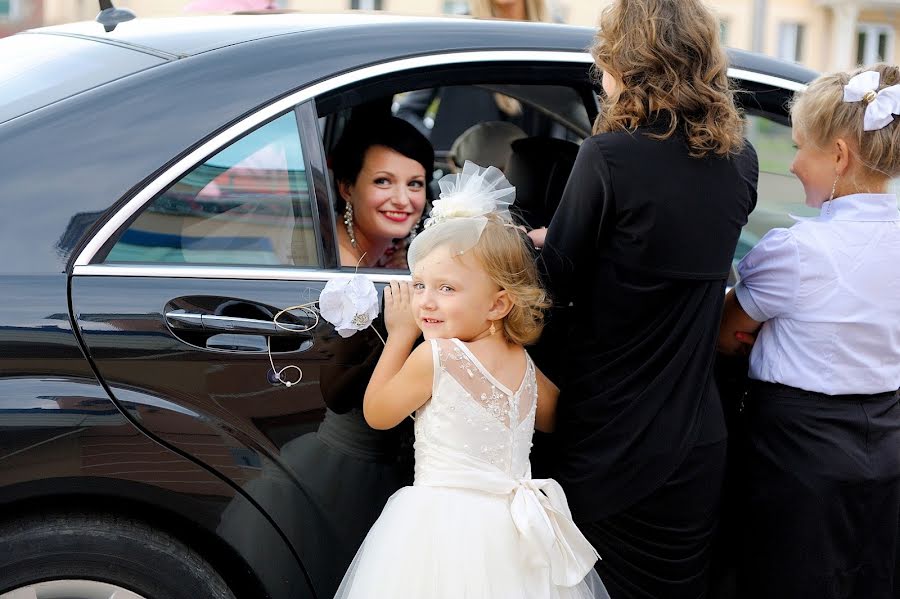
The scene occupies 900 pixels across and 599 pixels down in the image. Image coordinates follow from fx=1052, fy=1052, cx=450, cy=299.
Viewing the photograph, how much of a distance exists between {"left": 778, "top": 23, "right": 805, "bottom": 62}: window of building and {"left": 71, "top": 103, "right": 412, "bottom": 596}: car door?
97.6 ft

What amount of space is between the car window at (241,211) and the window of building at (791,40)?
29.7 metres

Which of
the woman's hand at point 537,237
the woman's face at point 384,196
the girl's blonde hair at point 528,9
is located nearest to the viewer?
the woman's hand at point 537,237

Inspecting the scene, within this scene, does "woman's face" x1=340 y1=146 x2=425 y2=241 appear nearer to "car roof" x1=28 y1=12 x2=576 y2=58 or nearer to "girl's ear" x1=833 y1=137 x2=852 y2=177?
"car roof" x1=28 y1=12 x2=576 y2=58

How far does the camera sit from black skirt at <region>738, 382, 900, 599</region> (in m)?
2.38

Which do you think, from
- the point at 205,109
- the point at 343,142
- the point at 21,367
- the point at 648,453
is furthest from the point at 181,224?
the point at 648,453

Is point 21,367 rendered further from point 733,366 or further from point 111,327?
point 733,366

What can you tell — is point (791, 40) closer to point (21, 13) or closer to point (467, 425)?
point (21, 13)

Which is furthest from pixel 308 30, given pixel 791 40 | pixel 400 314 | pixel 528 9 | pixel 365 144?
pixel 791 40

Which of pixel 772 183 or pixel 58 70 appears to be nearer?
pixel 58 70

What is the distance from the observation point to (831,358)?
236 cm

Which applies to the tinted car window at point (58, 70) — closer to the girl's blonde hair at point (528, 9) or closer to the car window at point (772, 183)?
the car window at point (772, 183)

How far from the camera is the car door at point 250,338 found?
2004 mm

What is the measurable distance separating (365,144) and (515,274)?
0.83 meters

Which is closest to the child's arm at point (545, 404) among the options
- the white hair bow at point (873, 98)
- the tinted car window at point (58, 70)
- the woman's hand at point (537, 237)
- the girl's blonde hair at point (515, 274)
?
the girl's blonde hair at point (515, 274)
